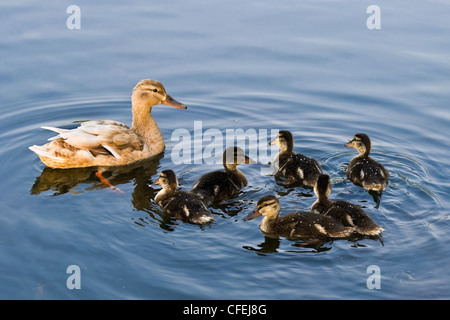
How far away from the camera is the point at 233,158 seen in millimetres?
7625

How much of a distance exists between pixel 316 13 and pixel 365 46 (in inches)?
49.9

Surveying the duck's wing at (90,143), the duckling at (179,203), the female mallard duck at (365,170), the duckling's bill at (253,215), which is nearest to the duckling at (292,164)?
the female mallard duck at (365,170)

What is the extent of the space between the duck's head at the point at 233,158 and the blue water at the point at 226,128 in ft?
0.91

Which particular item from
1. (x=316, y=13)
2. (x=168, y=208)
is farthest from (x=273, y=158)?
(x=316, y=13)

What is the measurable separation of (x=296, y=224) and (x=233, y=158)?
1.41 metres

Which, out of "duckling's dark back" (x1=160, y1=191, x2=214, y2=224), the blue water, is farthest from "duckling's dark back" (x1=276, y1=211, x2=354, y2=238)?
"duckling's dark back" (x1=160, y1=191, x2=214, y2=224)

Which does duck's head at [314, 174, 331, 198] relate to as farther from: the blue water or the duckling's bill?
the duckling's bill

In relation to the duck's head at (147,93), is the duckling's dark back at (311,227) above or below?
below

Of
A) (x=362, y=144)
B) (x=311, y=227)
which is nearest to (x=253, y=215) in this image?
(x=311, y=227)

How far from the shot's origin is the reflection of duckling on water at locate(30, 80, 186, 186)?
26.2ft

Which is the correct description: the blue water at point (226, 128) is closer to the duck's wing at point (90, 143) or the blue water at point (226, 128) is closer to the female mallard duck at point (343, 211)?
the female mallard duck at point (343, 211)

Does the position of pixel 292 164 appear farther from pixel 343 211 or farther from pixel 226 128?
pixel 226 128

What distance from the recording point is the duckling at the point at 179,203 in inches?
261

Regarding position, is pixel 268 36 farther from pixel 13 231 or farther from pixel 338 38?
pixel 13 231
